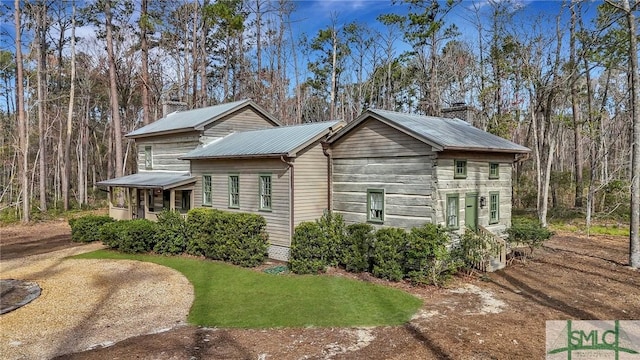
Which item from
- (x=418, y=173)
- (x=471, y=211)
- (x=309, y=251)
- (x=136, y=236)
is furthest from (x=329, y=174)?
(x=136, y=236)

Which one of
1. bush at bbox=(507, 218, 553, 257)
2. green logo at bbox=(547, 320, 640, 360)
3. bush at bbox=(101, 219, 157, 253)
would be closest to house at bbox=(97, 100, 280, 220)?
bush at bbox=(101, 219, 157, 253)

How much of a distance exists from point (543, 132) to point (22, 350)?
26632 millimetres

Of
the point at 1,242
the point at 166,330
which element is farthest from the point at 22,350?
the point at 1,242

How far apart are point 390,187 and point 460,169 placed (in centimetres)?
251

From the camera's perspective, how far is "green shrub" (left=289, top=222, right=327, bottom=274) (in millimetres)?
13523

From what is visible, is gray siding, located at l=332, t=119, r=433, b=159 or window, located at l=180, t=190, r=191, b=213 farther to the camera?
window, located at l=180, t=190, r=191, b=213

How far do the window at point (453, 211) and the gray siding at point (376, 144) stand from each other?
75.4 inches

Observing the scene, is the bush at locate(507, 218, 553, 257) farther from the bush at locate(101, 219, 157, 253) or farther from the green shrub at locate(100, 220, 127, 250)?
the green shrub at locate(100, 220, 127, 250)

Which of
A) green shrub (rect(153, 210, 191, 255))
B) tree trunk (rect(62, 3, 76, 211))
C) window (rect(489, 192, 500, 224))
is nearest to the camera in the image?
window (rect(489, 192, 500, 224))

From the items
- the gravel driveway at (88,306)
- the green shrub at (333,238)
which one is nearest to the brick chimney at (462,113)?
the green shrub at (333,238)

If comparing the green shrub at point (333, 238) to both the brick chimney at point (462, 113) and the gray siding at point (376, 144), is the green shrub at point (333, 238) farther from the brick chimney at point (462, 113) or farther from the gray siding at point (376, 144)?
the brick chimney at point (462, 113)

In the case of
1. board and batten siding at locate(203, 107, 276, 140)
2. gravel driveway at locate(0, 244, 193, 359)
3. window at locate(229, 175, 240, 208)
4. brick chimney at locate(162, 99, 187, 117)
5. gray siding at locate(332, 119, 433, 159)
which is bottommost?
gravel driveway at locate(0, 244, 193, 359)

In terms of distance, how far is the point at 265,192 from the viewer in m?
15.6

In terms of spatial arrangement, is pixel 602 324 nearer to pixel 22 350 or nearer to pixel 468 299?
pixel 468 299
